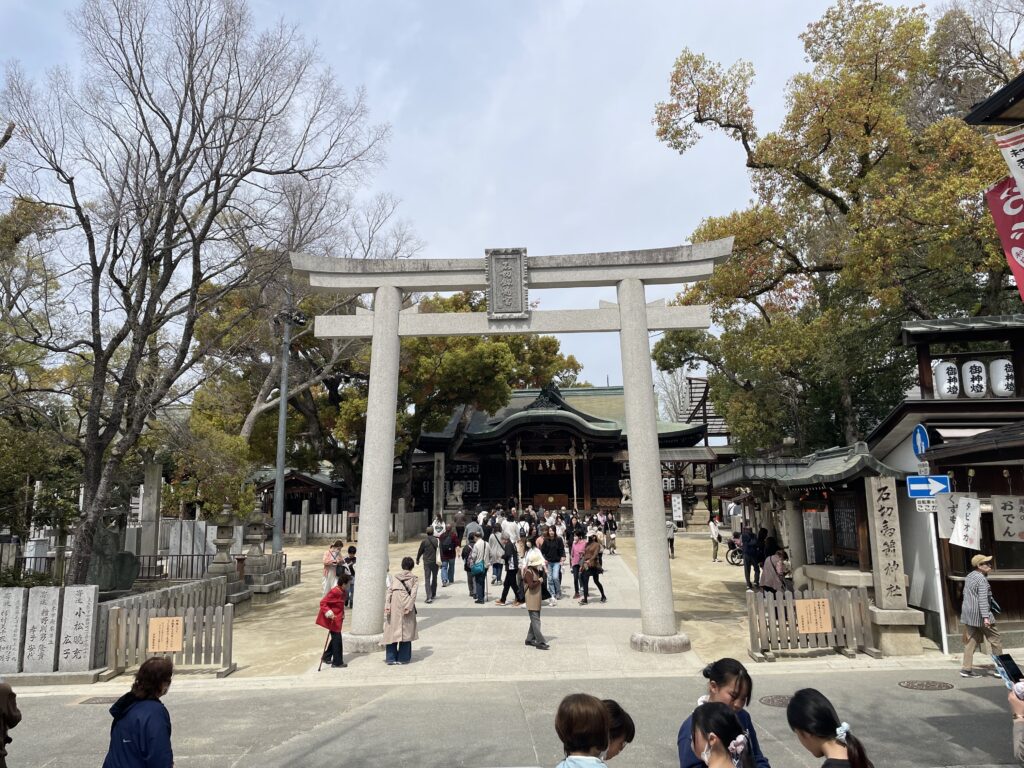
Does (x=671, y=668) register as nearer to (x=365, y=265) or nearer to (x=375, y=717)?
(x=375, y=717)

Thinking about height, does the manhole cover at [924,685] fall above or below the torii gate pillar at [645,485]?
below

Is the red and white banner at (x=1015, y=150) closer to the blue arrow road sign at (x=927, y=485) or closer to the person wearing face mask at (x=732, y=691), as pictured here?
the blue arrow road sign at (x=927, y=485)

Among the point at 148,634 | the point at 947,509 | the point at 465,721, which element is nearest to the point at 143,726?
the point at 465,721

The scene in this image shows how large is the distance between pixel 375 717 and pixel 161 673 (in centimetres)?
400

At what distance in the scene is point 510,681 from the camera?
8.45m

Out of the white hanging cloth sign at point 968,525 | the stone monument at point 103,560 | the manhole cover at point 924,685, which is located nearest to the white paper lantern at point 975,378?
the white hanging cloth sign at point 968,525

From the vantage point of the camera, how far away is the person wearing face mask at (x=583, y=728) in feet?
8.94

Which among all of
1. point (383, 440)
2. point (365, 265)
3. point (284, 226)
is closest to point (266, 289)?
point (284, 226)

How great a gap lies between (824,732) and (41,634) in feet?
32.9

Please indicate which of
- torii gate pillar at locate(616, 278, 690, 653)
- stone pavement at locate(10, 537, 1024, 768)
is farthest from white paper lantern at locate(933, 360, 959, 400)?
torii gate pillar at locate(616, 278, 690, 653)

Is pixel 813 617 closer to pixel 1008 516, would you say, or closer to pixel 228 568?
pixel 1008 516

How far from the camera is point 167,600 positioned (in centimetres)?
1084

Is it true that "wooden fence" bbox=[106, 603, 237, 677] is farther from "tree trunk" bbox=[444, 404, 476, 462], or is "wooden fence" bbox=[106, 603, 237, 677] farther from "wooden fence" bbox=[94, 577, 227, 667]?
"tree trunk" bbox=[444, 404, 476, 462]

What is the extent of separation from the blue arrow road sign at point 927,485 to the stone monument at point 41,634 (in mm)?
11412
